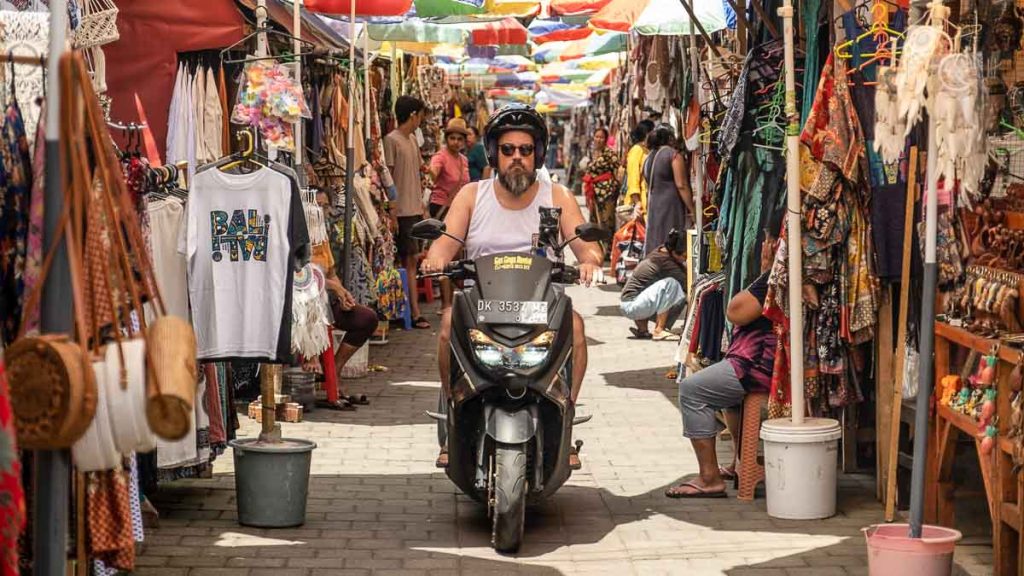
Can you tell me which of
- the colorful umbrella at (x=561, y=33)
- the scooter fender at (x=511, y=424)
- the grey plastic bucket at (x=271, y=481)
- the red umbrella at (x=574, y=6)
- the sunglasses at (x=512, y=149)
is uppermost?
the colorful umbrella at (x=561, y=33)

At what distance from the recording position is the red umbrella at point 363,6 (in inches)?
469

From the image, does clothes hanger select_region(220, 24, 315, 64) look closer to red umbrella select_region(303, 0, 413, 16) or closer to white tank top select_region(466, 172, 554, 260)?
red umbrella select_region(303, 0, 413, 16)

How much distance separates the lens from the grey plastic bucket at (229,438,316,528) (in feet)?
23.5

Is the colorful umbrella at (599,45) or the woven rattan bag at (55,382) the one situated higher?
the colorful umbrella at (599,45)

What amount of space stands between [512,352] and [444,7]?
25.8 feet

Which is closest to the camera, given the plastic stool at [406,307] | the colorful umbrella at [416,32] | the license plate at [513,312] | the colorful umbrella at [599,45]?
the license plate at [513,312]

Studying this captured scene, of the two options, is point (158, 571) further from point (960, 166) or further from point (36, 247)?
point (960, 166)

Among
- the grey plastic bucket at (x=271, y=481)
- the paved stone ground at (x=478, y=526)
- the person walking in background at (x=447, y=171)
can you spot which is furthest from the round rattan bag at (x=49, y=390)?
the person walking in background at (x=447, y=171)

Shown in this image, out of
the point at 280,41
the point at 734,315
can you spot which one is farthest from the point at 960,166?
the point at 280,41

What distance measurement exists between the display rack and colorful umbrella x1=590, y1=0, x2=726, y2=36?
14.3ft

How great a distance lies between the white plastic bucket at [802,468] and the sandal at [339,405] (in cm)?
413

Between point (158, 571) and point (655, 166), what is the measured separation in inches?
377

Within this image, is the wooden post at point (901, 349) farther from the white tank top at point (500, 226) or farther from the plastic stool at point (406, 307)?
the plastic stool at point (406, 307)

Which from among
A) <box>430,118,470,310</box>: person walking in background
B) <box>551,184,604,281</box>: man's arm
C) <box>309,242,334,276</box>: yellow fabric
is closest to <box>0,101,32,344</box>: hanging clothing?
<box>551,184,604,281</box>: man's arm
